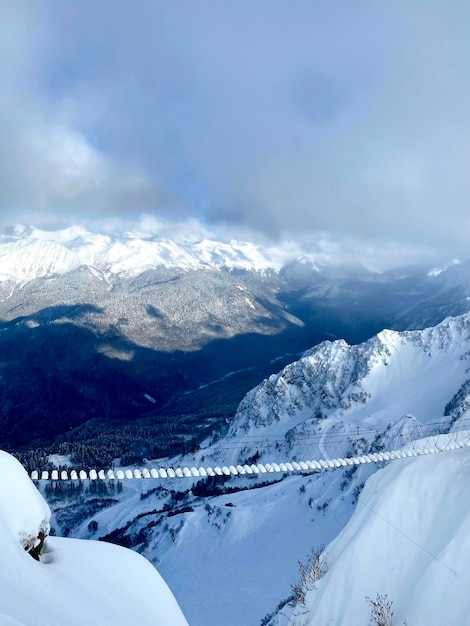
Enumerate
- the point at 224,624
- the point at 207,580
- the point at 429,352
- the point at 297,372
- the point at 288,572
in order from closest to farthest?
1. the point at 224,624
2. the point at 288,572
3. the point at 207,580
4. the point at 429,352
5. the point at 297,372

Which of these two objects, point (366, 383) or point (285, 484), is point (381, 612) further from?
point (366, 383)

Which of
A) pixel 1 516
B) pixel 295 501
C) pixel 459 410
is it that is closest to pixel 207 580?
pixel 295 501

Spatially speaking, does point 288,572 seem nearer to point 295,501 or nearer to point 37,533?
point 295,501

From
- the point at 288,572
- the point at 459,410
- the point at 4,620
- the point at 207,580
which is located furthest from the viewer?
the point at 459,410

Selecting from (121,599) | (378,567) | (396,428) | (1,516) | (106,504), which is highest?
(1,516)

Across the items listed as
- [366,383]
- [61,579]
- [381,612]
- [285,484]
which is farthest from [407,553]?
[366,383]

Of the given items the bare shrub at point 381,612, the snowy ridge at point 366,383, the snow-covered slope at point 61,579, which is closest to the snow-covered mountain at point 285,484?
the snowy ridge at point 366,383

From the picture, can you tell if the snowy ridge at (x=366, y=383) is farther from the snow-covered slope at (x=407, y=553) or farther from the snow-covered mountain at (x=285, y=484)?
the snow-covered slope at (x=407, y=553)

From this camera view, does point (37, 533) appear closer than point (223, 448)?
Yes
